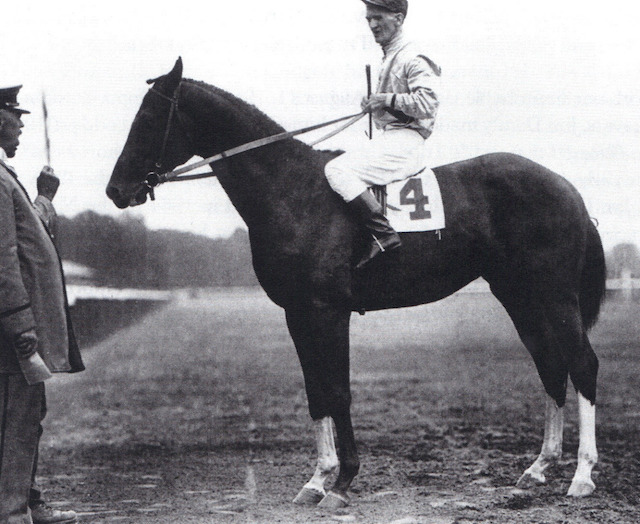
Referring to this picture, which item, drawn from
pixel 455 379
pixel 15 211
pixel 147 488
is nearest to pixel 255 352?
pixel 455 379

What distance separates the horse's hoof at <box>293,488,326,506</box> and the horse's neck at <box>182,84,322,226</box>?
1715mm

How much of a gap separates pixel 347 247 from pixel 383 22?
1.52 meters

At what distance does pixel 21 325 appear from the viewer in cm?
340

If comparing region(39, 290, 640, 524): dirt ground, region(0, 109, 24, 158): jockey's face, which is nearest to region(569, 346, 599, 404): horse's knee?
region(39, 290, 640, 524): dirt ground

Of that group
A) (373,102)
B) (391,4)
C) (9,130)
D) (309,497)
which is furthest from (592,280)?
(9,130)

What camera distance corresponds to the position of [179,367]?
8.66 metres

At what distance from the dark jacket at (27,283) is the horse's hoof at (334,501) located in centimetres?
179

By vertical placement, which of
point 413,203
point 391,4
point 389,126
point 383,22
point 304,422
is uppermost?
point 391,4

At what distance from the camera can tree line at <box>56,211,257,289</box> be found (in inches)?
315

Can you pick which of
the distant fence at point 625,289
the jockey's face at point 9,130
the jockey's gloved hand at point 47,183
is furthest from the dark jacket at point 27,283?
the distant fence at point 625,289

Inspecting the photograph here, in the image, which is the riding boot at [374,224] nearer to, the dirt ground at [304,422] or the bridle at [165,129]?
the bridle at [165,129]

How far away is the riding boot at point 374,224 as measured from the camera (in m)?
4.76

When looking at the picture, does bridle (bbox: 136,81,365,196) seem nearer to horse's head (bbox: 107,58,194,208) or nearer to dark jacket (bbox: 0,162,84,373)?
horse's head (bbox: 107,58,194,208)

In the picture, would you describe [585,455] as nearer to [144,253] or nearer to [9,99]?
[9,99]
